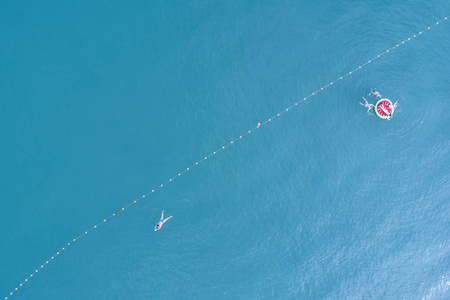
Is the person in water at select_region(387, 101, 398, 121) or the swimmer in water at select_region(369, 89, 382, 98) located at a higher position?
the swimmer in water at select_region(369, 89, 382, 98)

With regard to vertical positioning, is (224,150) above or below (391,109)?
above

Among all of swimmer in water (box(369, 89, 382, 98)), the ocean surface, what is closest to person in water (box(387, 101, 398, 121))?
the ocean surface

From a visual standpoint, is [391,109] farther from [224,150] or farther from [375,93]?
[224,150]

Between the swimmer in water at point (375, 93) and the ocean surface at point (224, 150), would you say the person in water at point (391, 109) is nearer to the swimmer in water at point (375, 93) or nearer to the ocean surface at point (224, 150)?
the ocean surface at point (224, 150)

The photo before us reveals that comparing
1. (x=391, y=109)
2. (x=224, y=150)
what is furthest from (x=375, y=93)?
(x=224, y=150)

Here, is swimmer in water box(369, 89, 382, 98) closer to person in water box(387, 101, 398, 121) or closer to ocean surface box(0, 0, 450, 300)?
ocean surface box(0, 0, 450, 300)

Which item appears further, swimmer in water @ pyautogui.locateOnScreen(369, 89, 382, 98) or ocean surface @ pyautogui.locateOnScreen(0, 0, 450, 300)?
swimmer in water @ pyautogui.locateOnScreen(369, 89, 382, 98)

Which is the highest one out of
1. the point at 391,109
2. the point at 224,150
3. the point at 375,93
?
the point at 224,150

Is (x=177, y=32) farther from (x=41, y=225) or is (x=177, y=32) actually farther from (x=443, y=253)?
(x=443, y=253)

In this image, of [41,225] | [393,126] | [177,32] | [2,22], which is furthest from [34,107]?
[393,126]

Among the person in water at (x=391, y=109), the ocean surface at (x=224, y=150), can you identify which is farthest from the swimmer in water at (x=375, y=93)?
the person in water at (x=391, y=109)
